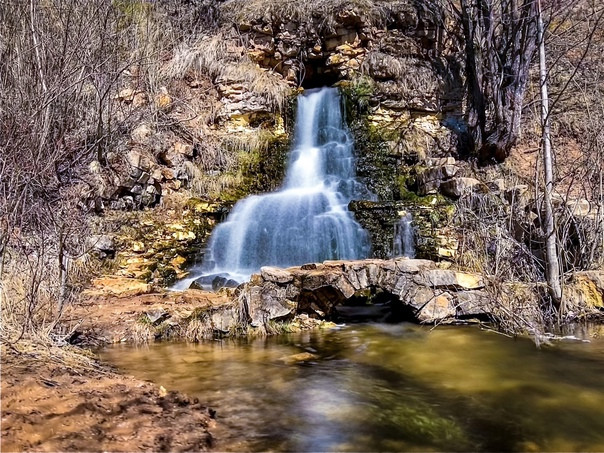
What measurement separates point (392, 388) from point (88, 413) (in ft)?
6.99

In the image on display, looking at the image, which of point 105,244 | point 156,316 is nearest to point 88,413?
point 156,316

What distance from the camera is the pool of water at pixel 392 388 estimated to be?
2695 mm

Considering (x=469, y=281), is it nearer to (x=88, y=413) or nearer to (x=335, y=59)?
(x=88, y=413)

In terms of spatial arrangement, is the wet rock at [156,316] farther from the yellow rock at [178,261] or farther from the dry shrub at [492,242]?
the dry shrub at [492,242]

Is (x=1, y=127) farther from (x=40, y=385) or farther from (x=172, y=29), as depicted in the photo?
(x=172, y=29)

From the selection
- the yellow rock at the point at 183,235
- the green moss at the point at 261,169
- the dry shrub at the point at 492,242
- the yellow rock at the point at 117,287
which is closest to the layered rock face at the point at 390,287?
the dry shrub at the point at 492,242

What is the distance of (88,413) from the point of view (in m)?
2.38

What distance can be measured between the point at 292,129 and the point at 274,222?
11.6ft

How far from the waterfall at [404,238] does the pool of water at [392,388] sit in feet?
8.11

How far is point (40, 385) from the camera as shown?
254 centimetres

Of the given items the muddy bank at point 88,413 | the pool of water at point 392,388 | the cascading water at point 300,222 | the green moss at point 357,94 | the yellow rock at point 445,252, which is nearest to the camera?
the muddy bank at point 88,413

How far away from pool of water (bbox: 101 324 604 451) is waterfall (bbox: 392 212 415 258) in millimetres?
2473

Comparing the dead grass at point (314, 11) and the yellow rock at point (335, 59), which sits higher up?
the dead grass at point (314, 11)

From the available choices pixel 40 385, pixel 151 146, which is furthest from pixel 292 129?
pixel 40 385
